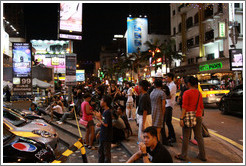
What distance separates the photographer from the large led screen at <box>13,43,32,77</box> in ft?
41.9

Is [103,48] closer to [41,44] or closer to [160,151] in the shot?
[41,44]

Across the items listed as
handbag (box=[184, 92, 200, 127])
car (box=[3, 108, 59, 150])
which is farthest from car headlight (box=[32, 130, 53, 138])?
handbag (box=[184, 92, 200, 127])

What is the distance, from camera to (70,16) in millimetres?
13867

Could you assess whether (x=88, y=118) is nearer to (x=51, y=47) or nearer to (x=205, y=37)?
(x=205, y=37)

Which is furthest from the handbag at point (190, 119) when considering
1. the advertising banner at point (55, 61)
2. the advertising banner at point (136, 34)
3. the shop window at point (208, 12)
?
the advertising banner at point (136, 34)

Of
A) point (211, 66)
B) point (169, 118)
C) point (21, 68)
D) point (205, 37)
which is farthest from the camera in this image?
point (205, 37)

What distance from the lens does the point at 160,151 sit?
9.41 ft

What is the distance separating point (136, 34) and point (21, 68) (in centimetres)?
4903

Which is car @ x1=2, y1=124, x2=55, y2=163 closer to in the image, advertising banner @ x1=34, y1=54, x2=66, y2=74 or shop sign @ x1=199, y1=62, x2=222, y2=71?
shop sign @ x1=199, y1=62, x2=222, y2=71

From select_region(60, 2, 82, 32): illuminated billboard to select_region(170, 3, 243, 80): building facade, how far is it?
1302 centimetres

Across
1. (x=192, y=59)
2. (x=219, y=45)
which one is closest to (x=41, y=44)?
(x=192, y=59)

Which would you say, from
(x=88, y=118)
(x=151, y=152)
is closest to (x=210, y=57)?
(x=88, y=118)

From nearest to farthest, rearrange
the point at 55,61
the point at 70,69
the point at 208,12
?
the point at 70,69, the point at 208,12, the point at 55,61

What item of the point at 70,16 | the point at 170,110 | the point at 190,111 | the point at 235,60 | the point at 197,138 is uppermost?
the point at 70,16
